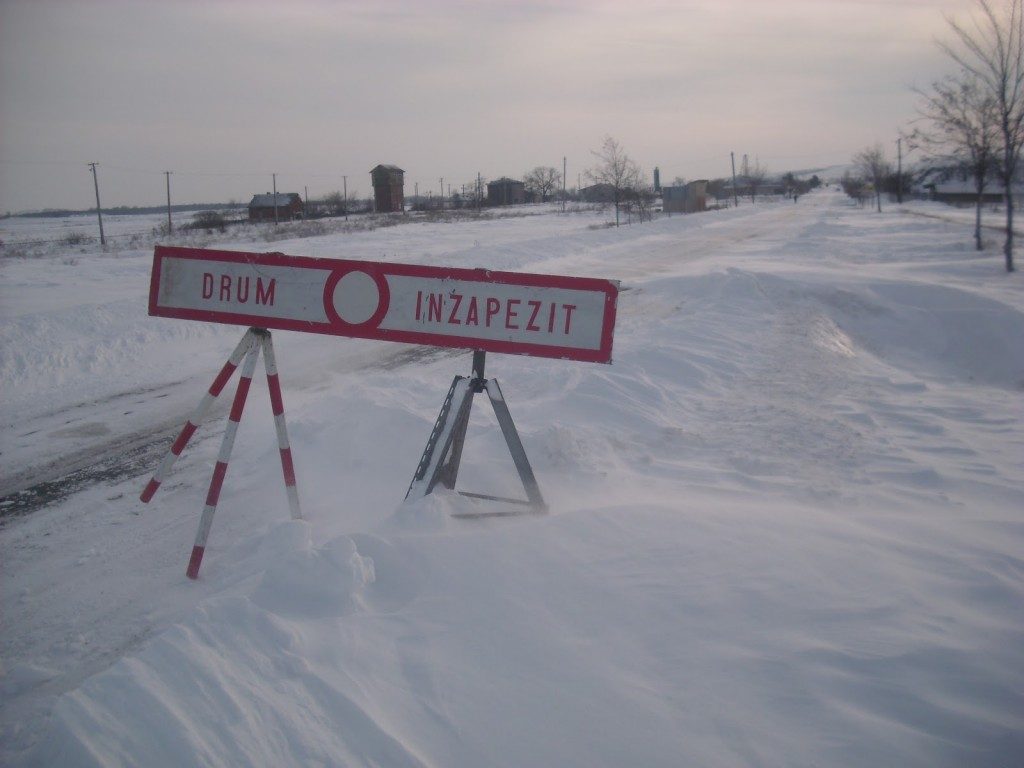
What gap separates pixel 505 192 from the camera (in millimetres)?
88500

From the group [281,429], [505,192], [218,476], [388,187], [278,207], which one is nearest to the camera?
[218,476]

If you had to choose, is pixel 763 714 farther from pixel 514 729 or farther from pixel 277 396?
pixel 277 396

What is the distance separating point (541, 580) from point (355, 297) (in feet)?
6.11

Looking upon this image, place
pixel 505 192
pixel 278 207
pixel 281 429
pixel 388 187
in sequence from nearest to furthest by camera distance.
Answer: pixel 281 429 → pixel 278 207 → pixel 388 187 → pixel 505 192

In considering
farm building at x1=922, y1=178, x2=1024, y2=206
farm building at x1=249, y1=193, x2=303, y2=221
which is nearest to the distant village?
farm building at x1=249, y1=193, x2=303, y2=221

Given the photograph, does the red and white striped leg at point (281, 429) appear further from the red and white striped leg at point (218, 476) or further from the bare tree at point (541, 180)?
the bare tree at point (541, 180)

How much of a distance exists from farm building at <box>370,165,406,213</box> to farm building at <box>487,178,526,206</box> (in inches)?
937

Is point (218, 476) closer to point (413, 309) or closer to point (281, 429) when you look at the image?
point (281, 429)

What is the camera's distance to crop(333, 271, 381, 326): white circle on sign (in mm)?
3764

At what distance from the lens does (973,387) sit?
7906 millimetres

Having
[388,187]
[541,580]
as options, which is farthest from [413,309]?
[388,187]

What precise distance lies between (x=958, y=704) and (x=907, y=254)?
69.6 ft

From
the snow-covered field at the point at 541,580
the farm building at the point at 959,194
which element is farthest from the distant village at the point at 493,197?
the snow-covered field at the point at 541,580

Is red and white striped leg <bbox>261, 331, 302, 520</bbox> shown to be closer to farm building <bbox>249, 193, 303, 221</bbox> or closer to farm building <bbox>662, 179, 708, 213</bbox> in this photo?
farm building <bbox>249, 193, 303, 221</bbox>
